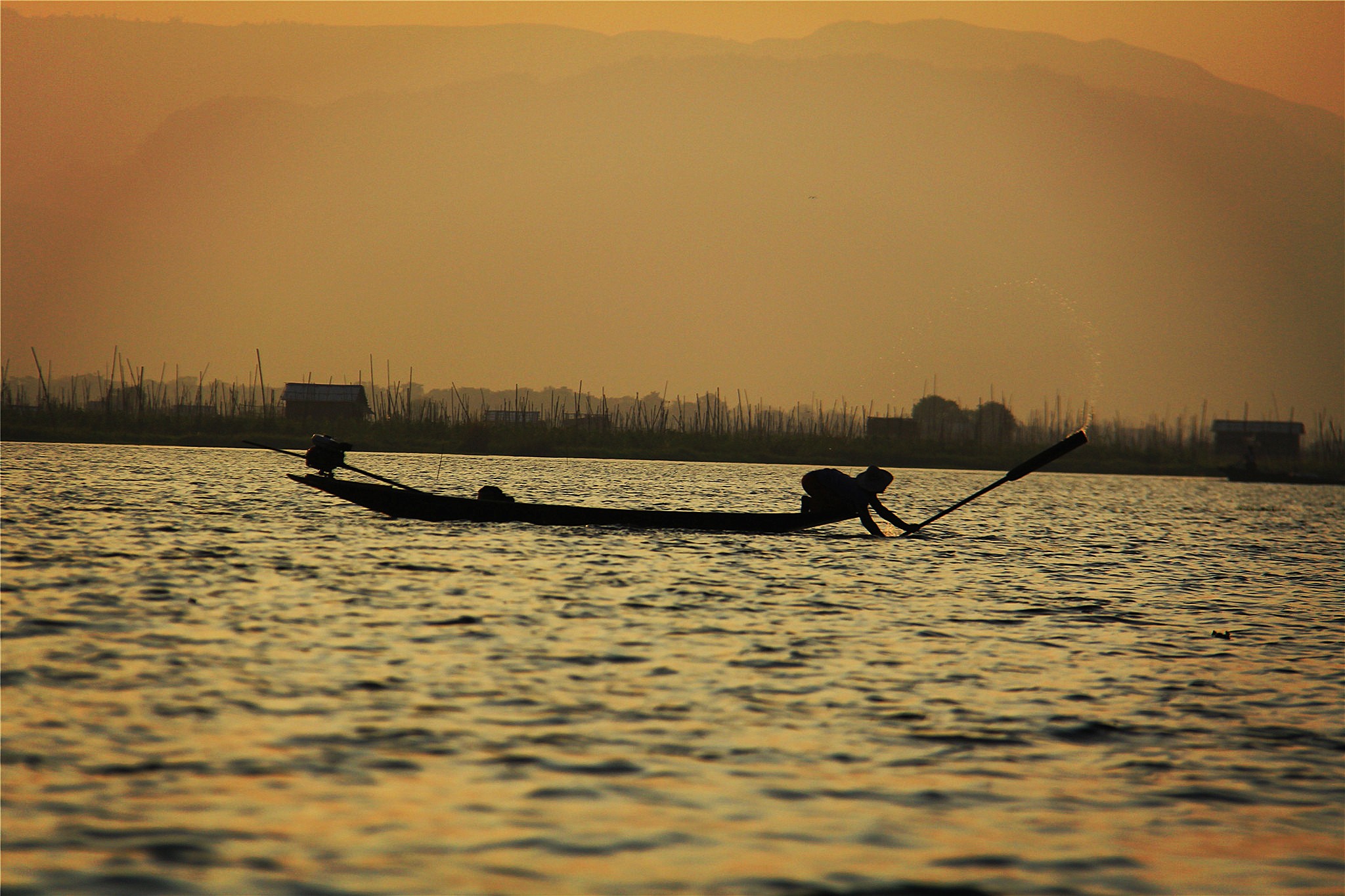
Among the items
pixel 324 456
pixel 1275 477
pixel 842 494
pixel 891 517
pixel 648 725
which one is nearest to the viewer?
pixel 648 725

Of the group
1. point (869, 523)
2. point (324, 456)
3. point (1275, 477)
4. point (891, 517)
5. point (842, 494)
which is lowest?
point (1275, 477)

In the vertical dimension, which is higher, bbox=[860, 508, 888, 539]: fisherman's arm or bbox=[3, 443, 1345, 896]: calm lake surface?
bbox=[860, 508, 888, 539]: fisherman's arm

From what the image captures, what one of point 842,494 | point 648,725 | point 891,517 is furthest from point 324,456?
point 648,725

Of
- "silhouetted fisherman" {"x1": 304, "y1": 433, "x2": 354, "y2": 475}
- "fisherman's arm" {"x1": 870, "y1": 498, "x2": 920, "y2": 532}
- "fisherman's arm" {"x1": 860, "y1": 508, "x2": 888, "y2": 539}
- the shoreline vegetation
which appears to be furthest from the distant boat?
"silhouetted fisherman" {"x1": 304, "y1": 433, "x2": 354, "y2": 475}

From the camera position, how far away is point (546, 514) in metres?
19.2

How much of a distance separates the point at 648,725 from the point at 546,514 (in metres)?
11.9

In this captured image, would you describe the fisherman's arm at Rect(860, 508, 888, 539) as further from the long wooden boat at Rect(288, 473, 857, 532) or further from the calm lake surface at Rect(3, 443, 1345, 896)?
the calm lake surface at Rect(3, 443, 1345, 896)

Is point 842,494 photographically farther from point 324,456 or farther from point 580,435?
point 580,435

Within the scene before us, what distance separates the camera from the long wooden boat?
1877 cm

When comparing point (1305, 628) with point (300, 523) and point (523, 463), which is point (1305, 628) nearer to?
point (300, 523)

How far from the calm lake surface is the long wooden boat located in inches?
43.7

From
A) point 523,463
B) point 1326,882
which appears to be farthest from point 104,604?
point 523,463

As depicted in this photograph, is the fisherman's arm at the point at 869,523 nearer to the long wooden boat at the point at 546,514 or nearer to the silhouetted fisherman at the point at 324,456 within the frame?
the long wooden boat at the point at 546,514

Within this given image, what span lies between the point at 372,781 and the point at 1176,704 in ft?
20.1
